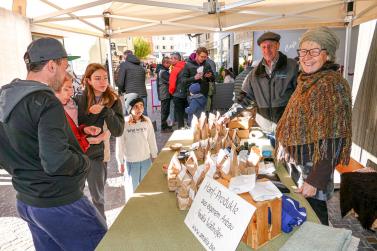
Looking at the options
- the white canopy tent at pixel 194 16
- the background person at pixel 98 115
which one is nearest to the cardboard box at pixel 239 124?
the background person at pixel 98 115

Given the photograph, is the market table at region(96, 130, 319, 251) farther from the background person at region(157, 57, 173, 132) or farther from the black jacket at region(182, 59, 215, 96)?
the background person at region(157, 57, 173, 132)

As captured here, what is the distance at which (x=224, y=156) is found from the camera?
4.77ft

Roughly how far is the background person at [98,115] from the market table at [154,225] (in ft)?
2.06

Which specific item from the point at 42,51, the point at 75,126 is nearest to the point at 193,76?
the point at 75,126

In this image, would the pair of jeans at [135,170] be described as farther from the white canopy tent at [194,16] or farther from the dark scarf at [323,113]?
the white canopy tent at [194,16]

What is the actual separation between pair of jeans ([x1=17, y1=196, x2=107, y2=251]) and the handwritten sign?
1.73 ft

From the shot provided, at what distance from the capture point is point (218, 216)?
110 cm

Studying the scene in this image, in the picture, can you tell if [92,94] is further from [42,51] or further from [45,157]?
[45,157]

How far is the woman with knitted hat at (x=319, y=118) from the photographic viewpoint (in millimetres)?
1440

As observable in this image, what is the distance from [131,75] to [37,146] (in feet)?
16.5

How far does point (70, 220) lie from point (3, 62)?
6.81ft

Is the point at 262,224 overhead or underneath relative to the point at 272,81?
underneath

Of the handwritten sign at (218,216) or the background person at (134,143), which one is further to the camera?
the background person at (134,143)

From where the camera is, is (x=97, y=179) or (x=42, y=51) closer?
(x=42, y=51)
